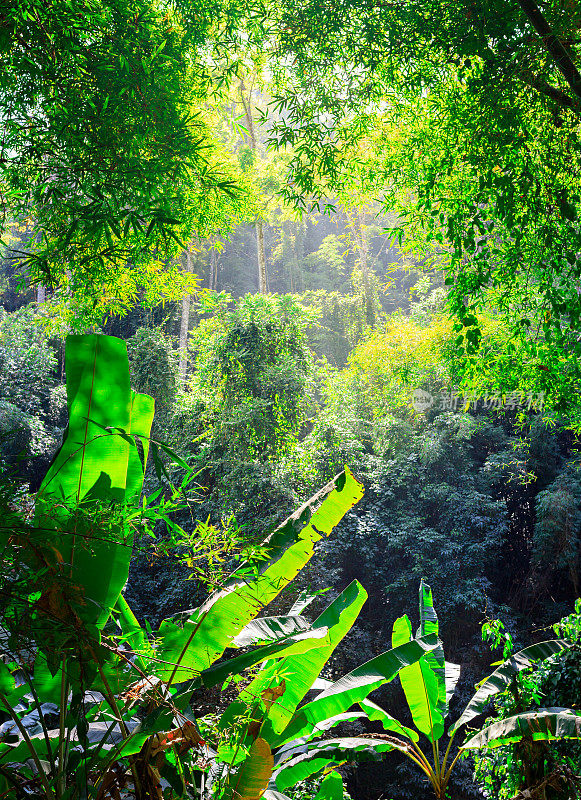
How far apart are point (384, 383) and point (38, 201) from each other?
7.77 meters

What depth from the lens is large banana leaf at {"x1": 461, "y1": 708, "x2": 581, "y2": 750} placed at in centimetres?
205

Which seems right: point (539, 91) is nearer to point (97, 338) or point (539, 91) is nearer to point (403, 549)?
point (97, 338)

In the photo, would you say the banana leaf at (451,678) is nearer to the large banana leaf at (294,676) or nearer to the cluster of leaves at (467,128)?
the large banana leaf at (294,676)

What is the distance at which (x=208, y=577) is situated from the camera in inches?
43.4

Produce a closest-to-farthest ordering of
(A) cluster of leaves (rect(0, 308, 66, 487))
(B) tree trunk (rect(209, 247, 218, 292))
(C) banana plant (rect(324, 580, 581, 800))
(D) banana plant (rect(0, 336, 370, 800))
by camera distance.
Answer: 1. (D) banana plant (rect(0, 336, 370, 800))
2. (C) banana plant (rect(324, 580, 581, 800))
3. (A) cluster of leaves (rect(0, 308, 66, 487))
4. (B) tree trunk (rect(209, 247, 218, 292))

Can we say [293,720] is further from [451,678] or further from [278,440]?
[278,440]

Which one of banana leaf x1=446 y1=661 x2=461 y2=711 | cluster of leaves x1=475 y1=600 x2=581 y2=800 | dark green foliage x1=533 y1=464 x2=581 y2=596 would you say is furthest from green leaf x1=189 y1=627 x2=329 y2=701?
dark green foliage x1=533 y1=464 x2=581 y2=596

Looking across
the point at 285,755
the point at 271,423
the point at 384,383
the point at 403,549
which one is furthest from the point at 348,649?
the point at 285,755

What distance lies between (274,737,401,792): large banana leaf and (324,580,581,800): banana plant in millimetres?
103

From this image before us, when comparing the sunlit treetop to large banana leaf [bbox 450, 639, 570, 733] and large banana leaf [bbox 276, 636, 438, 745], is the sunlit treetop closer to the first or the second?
large banana leaf [bbox 276, 636, 438, 745]

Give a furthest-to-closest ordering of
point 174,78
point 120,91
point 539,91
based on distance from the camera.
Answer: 1. point 539,91
2. point 174,78
3. point 120,91

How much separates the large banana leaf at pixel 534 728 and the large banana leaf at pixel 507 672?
0.57 feet

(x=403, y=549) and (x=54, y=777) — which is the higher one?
(x=54, y=777)

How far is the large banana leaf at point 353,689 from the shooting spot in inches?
60.0
